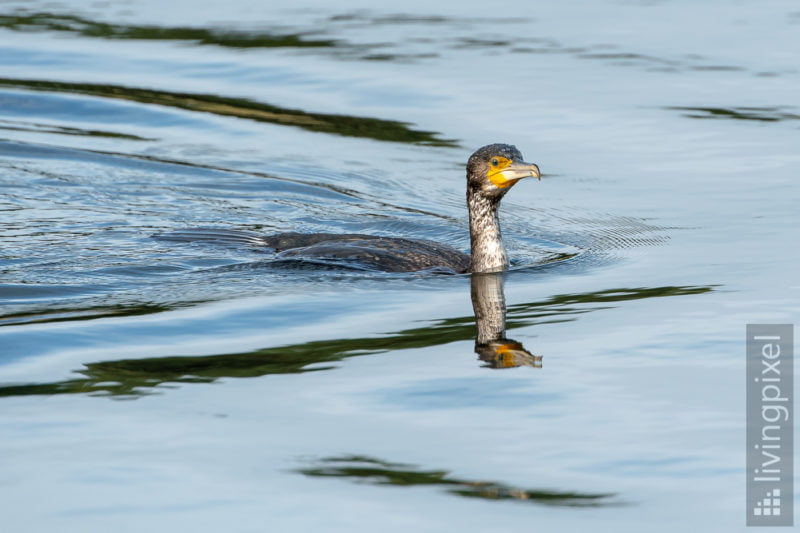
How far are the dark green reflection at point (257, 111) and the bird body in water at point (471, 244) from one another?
3956 millimetres

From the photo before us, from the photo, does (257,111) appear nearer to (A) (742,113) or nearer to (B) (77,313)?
(A) (742,113)

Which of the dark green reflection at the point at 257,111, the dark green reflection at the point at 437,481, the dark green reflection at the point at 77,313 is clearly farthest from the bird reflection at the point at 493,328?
the dark green reflection at the point at 257,111

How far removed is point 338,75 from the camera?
678 inches

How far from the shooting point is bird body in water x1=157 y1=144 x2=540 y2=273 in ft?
33.0

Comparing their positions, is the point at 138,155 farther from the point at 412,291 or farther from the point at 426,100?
the point at 412,291

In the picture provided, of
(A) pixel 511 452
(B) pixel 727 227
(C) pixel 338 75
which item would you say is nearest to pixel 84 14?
(C) pixel 338 75

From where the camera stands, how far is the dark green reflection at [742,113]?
14.8 meters

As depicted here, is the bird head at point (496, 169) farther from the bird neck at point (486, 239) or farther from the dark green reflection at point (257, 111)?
the dark green reflection at point (257, 111)

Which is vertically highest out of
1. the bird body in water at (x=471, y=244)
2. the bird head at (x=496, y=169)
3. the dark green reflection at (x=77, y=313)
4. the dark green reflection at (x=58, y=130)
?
the dark green reflection at (x=58, y=130)

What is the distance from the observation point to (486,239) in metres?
10.4

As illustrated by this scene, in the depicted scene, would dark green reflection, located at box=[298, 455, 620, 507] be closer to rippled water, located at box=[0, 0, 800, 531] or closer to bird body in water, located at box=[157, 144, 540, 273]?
rippled water, located at box=[0, 0, 800, 531]

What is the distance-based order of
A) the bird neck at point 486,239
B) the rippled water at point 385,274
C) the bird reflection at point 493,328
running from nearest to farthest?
the rippled water at point 385,274
the bird reflection at point 493,328
the bird neck at point 486,239

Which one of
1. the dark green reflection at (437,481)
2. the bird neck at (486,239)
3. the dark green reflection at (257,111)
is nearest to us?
the dark green reflection at (437,481)

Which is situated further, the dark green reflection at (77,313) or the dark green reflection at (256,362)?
the dark green reflection at (77,313)
